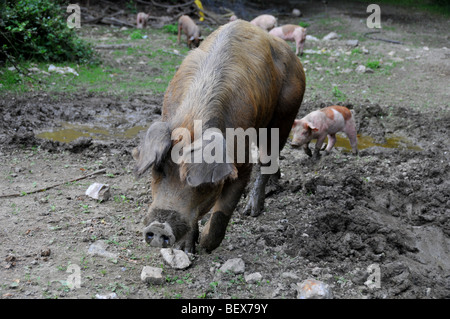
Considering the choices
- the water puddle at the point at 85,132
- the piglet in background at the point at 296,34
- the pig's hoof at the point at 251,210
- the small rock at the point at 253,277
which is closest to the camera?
the small rock at the point at 253,277

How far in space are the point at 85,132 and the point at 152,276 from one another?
3934 mm

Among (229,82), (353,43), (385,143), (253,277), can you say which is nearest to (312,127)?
(385,143)

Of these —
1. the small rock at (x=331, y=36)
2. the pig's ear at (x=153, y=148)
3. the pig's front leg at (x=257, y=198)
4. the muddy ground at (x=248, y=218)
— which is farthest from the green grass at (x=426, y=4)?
the pig's ear at (x=153, y=148)

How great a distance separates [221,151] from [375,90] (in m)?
7.17

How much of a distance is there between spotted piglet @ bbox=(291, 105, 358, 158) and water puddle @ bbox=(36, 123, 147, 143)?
236cm

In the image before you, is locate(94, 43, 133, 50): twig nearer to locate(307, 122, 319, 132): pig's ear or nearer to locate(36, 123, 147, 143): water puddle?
locate(36, 123, 147, 143): water puddle

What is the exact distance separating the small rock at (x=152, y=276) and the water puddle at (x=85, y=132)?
3.50m

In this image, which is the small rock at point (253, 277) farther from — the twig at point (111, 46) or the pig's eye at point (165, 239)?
the twig at point (111, 46)

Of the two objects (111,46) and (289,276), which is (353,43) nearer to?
(111,46)

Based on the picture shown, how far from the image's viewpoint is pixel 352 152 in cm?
686

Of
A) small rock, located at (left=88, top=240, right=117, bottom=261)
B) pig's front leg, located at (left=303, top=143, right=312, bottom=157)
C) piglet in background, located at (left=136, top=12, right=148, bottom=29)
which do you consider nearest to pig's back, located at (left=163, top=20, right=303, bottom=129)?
small rock, located at (left=88, top=240, right=117, bottom=261)

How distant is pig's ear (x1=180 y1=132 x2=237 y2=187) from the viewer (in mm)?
3137

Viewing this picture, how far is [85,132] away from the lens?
23.3 ft

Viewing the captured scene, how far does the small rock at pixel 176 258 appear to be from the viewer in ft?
13.0
